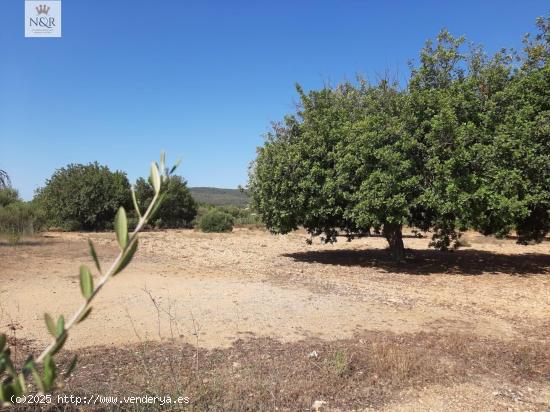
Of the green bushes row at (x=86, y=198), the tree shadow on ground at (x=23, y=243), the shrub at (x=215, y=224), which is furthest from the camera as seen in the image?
the shrub at (x=215, y=224)

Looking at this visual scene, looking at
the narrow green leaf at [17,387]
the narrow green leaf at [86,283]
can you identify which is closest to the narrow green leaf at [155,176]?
the narrow green leaf at [86,283]

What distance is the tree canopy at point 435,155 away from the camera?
11.5 metres

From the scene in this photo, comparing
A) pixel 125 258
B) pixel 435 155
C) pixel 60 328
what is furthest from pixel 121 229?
pixel 435 155

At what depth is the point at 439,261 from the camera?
15641 millimetres

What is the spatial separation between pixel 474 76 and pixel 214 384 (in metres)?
12.5

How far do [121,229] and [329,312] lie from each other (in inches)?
286

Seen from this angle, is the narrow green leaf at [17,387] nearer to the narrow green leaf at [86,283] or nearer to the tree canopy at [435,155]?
the narrow green leaf at [86,283]

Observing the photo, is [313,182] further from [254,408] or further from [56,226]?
[56,226]

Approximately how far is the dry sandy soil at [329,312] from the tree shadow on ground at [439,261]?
105 mm

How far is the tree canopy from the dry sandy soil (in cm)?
172

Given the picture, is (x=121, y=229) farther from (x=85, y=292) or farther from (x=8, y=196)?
(x=8, y=196)

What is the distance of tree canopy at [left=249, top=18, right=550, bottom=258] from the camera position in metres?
11.5

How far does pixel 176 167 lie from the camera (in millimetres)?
1146

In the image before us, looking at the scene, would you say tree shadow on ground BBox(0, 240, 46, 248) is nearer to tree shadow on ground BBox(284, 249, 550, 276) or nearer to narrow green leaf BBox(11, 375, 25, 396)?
tree shadow on ground BBox(284, 249, 550, 276)
